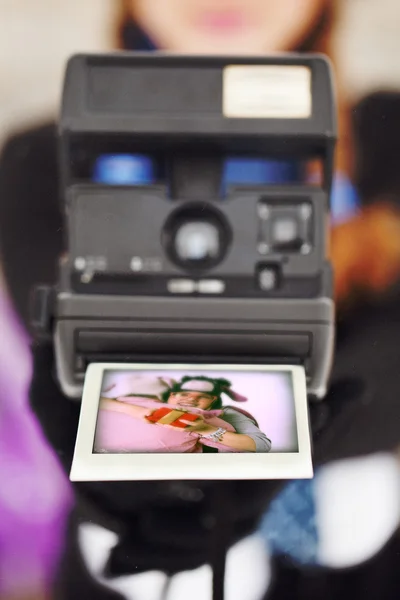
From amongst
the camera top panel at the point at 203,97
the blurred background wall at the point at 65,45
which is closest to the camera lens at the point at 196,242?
the camera top panel at the point at 203,97

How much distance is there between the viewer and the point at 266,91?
1.11 m

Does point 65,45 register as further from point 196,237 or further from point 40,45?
point 196,237

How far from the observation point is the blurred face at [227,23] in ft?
4.79

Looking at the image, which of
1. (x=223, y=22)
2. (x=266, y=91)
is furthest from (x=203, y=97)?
(x=223, y=22)

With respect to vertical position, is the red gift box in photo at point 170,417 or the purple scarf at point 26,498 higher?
the red gift box in photo at point 170,417

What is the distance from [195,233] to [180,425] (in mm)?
298

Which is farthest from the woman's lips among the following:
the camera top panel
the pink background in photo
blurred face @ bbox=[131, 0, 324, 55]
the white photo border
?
the white photo border

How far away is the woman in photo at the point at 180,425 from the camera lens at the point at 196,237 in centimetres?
19

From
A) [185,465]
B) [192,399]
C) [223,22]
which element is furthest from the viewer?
[223,22]

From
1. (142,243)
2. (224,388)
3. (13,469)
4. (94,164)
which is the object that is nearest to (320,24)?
(94,164)

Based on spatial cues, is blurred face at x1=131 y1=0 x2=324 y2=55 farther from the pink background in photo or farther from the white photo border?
the white photo border

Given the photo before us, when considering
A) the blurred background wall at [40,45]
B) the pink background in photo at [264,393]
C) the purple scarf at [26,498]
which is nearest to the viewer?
the purple scarf at [26,498]

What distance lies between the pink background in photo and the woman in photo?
0.5 inches

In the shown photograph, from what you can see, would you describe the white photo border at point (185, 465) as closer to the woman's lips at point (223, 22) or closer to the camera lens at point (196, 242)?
the camera lens at point (196, 242)
